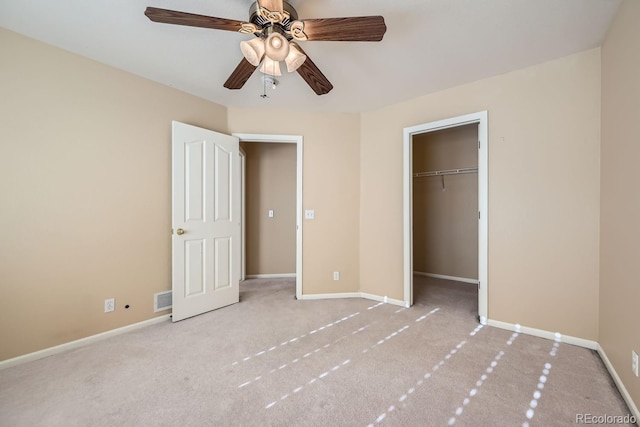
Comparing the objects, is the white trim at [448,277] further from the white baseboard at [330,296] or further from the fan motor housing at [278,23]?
the fan motor housing at [278,23]

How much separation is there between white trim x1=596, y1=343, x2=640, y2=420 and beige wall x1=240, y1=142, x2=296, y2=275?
3744 millimetres

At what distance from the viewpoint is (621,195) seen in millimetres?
1708

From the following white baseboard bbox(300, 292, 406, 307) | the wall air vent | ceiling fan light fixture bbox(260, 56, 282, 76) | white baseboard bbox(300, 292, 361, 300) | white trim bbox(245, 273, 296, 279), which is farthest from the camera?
white trim bbox(245, 273, 296, 279)

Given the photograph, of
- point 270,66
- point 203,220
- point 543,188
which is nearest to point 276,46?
point 270,66

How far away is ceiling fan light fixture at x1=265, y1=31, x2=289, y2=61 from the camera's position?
1548 mm

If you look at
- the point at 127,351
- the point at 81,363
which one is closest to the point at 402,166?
the point at 127,351

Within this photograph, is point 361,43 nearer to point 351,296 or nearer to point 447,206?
point 351,296

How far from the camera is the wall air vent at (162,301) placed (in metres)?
2.77

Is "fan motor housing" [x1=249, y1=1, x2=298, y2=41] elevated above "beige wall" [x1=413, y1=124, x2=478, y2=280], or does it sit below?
above

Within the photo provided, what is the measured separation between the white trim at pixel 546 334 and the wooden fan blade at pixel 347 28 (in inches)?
104

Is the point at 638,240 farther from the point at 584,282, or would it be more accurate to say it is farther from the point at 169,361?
the point at 169,361

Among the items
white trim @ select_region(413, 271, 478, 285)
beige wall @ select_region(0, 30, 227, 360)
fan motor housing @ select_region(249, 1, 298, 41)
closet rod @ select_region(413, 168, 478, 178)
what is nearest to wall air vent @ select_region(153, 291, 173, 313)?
beige wall @ select_region(0, 30, 227, 360)

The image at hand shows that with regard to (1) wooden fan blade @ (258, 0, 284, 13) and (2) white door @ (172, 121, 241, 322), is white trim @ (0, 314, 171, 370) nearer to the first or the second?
(2) white door @ (172, 121, 241, 322)

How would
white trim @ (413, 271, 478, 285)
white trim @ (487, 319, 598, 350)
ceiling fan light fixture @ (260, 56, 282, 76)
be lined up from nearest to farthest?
ceiling fan light fixture @ (260, 56, 282, 76), white trim @ (487, 319, 598, 350), white trim @ (413, 271, 478, 285)
